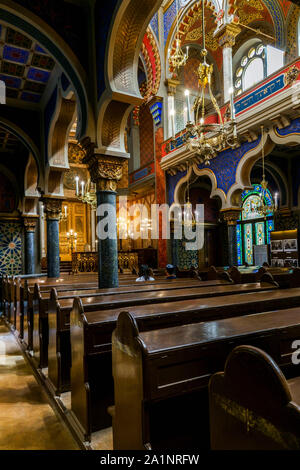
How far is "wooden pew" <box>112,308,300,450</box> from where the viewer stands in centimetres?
171

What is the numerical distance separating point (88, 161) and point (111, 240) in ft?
4.94

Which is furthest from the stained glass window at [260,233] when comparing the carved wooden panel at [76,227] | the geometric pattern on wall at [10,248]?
the geometric pattern on wall at [10,248]

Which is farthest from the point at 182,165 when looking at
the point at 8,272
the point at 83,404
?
the point at 83,404

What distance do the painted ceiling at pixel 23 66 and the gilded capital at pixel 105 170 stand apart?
2828 mm

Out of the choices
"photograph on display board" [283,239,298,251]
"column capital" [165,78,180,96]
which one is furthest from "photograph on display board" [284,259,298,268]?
"column capital" [165,78,180,96]

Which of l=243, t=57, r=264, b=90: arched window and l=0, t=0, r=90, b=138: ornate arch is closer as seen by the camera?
l=0, t=0, r=90, b=138: ornate arch

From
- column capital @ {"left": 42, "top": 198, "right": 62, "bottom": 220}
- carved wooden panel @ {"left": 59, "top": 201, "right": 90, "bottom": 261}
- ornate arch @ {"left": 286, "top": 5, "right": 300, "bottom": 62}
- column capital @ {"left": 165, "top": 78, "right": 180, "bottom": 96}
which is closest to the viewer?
column capital @ {"left": 42, "top": 198, "right": 62, "bottom": 220}

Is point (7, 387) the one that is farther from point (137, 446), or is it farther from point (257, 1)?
point (257, 1)

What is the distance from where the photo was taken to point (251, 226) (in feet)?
48.0

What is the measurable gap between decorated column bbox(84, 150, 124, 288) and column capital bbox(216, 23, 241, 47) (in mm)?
7362

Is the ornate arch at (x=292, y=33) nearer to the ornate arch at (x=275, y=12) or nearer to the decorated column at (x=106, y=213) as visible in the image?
the ornate arch at (x=275, y=12)

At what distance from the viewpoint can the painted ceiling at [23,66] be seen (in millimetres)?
6176

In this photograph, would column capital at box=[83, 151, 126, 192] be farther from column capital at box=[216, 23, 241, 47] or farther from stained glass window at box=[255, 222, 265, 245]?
stained glass window at box=[255, 222, 265, 245]

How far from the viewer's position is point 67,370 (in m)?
3.54
